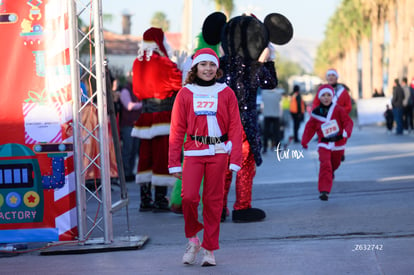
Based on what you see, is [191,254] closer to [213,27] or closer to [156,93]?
[213,27]

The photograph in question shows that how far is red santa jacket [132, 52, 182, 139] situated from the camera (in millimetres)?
11078

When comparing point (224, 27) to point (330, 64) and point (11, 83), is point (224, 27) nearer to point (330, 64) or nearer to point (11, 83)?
point (11, 83)

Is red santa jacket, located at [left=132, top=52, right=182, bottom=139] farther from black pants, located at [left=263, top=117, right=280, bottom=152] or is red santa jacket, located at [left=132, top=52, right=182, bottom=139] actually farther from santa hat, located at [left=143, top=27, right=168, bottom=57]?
black pants, located at [left=263, top=117, right=280, bottom=152]

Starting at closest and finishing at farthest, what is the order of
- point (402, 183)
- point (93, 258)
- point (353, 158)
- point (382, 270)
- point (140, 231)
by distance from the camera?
1. point (382, 270)
2. point (93, 258)
3. point (140, 231)
4. point (402, 183)
5. point (353, 158)

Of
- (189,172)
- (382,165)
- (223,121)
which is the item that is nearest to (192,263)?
(189,172)

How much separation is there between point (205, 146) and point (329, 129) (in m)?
4.70

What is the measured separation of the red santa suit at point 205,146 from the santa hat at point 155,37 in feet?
11.6

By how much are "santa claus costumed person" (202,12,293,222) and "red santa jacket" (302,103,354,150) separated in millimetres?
2217

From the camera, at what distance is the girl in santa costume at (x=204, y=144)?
7512 millimetres

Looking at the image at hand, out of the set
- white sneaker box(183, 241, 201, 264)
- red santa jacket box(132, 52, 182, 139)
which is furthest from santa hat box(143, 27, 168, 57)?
white sneaker box(183, 241, 201, 264)

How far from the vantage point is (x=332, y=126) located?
39.1 feet

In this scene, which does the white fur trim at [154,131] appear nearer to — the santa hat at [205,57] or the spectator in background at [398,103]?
the santa hat at [205,57]

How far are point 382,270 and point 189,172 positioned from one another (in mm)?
1781

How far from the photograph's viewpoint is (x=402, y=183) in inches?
517
